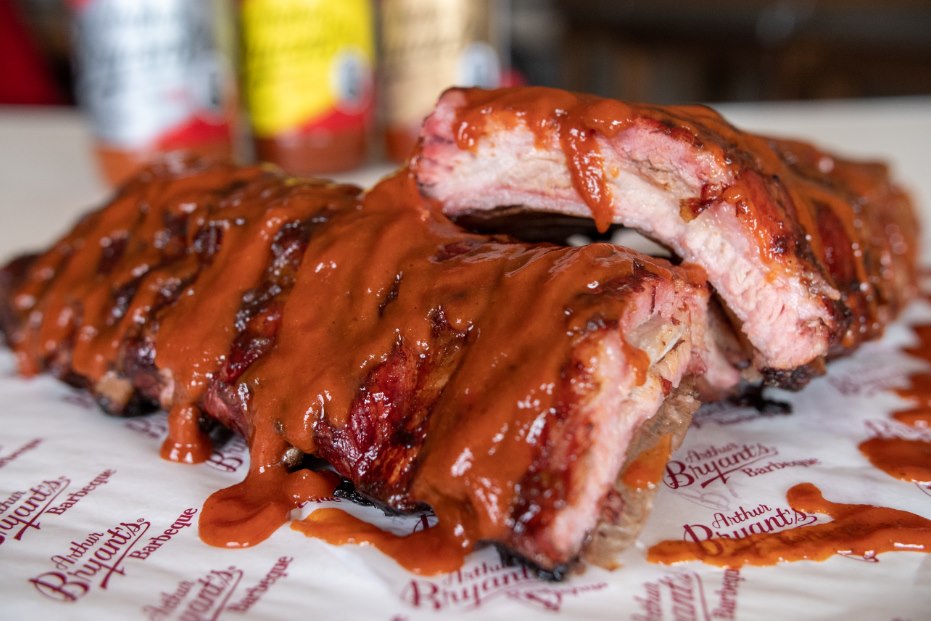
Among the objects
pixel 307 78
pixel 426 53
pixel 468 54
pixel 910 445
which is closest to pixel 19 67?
pixel 307 78

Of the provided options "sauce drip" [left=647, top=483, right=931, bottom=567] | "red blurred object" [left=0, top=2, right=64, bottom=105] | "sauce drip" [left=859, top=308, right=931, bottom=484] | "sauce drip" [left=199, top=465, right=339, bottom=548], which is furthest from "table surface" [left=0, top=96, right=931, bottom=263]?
"sauce drip" [left=199, top=465, right=339, bottom=548]

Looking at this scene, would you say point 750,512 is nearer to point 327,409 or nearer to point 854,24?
point 327,409

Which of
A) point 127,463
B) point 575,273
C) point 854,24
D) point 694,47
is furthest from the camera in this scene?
point 694,47

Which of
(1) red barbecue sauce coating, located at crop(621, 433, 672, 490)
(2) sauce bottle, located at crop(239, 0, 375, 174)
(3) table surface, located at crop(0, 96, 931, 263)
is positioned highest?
(2) sauce bottle, located at crop(239, 0, 375, 174)

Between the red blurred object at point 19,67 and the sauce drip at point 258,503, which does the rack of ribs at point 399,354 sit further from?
the red blurred object at point 19,67

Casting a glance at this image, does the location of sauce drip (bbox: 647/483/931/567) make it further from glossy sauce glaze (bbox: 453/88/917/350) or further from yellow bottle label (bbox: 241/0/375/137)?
yellow bottle label (bbox: 241/0/375/137)

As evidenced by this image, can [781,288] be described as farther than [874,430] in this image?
No

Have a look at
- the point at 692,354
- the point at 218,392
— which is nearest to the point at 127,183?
the point at 218,392
